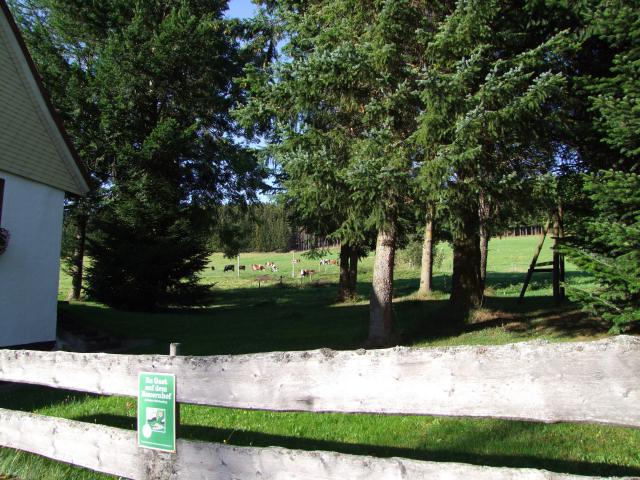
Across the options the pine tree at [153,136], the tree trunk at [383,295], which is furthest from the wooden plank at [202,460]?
the pine tree at [153,136]

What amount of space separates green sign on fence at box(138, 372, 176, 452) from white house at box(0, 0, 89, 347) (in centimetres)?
907

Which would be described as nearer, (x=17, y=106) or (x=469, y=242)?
(x=17, y=106)

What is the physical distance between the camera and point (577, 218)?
9492 mm

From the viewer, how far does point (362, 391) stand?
2896 mm

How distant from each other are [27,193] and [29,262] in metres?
1.54

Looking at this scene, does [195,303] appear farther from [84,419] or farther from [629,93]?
[629,93]

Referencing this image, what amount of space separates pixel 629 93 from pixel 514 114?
5.84ft

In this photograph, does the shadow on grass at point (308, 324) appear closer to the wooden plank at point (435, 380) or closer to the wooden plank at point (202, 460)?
the wooden plank at point (202, 460)

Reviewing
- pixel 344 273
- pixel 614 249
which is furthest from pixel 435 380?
pixel 344 273

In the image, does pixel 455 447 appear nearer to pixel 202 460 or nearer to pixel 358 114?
pixel 202 460

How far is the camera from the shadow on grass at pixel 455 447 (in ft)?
15.4

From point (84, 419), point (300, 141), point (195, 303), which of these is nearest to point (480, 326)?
point (300, 141)

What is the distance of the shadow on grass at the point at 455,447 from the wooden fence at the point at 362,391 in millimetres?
2082

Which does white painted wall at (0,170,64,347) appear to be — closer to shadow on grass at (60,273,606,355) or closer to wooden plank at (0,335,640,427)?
shadow on grass at (60,273,606,355)
